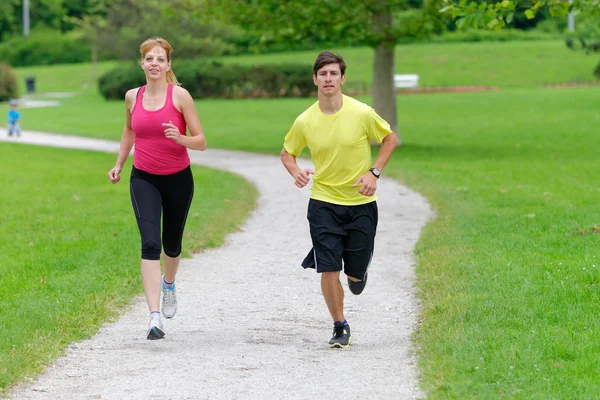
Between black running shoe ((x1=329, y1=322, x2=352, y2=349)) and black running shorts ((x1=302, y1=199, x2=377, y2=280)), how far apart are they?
0.38m

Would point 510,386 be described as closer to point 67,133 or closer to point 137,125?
point 137,125

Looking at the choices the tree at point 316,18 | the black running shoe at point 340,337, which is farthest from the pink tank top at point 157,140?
the tree at point 316,18

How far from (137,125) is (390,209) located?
25.5 feet

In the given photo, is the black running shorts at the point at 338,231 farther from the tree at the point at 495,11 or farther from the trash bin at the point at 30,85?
the trash bin at the point at 30,85

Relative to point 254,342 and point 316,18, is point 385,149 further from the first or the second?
point 316,18

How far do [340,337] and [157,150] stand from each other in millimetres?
1714

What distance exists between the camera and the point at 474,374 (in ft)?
17.9

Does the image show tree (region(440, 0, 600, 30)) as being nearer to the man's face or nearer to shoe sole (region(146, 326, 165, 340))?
the man's face

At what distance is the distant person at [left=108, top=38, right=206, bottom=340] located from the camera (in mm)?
6684

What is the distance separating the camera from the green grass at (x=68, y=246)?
6.75 m

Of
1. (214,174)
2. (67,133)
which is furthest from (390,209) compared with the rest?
(67,133)

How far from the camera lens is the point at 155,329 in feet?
21.7

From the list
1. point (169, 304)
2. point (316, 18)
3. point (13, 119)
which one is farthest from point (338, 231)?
point (13, 119)

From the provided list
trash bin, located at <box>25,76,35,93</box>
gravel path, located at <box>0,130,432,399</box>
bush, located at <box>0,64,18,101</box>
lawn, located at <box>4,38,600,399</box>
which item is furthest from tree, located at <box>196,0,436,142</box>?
trash bin, located at <box>25,76,35,93</box>
